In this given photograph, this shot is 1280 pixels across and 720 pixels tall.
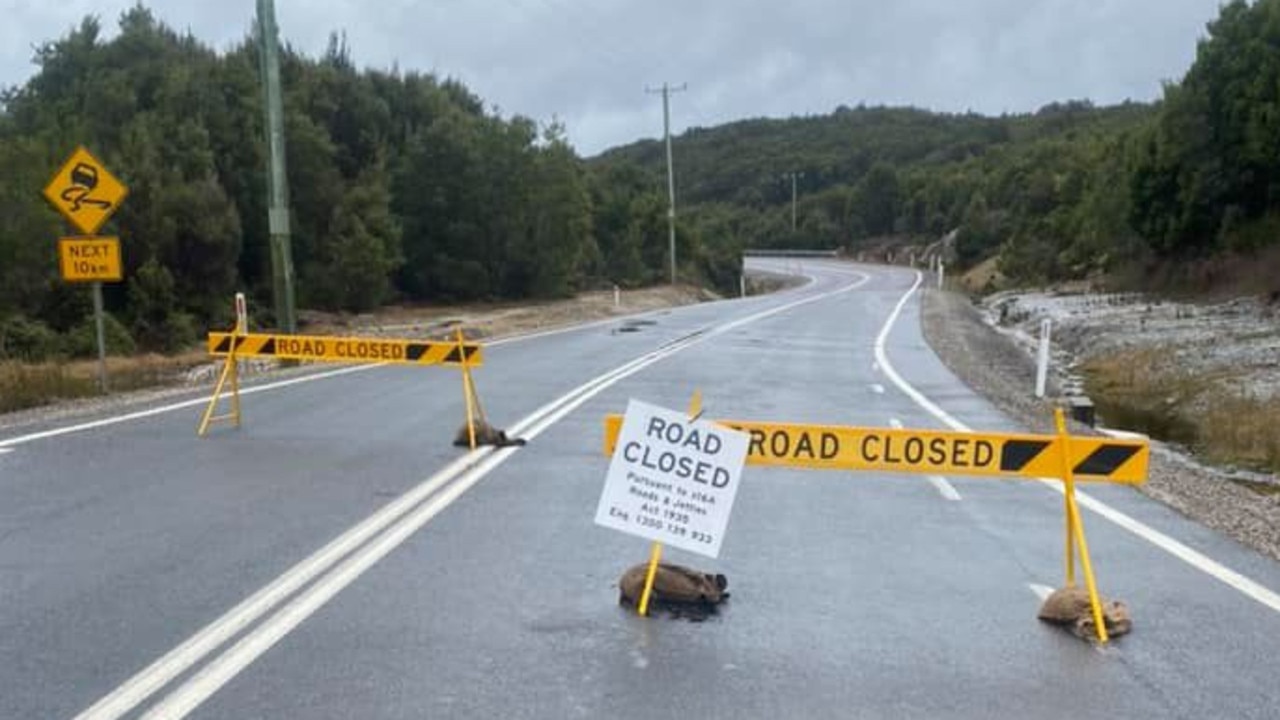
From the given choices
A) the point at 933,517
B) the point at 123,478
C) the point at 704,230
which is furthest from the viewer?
the point at 704,230

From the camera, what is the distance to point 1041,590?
23.1ft

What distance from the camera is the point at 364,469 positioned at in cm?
1042

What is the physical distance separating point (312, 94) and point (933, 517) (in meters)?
45.1

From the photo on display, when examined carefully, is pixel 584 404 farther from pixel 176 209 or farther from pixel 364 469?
pixel 176 209

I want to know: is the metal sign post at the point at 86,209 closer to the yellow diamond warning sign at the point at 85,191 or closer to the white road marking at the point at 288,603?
the yellow diamond warning sign at the point at 85,191

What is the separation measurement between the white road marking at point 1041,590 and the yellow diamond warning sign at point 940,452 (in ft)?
2.30

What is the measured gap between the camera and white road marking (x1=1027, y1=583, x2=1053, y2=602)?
22.6 feet

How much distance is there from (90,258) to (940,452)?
14.0m

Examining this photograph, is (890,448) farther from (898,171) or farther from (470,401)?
(898,171)

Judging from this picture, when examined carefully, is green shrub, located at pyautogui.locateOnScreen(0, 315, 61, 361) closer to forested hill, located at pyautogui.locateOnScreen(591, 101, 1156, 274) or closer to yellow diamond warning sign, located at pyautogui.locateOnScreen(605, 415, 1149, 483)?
yellow diamond warning sign, located at pyautogui.locateOnScreen(605, 415, 1149, 483)

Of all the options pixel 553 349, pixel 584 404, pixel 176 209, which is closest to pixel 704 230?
pixel 176 209

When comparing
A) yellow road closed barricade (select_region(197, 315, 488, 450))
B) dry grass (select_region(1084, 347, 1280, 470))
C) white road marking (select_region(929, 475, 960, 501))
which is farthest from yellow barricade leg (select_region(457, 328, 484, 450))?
dry grass (select_region(1084, 347, 1280, 470))

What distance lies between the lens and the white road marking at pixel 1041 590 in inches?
272

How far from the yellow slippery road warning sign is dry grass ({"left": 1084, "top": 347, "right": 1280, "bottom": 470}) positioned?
900cm
